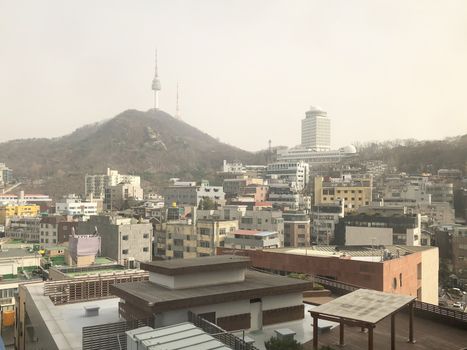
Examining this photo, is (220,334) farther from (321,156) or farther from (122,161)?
(122,161)

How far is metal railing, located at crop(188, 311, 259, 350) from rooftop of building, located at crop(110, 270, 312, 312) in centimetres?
46

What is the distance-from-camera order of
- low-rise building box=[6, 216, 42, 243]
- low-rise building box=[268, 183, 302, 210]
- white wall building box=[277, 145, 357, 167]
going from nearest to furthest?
1. low-rise building box=[6, 216, 42, 243]
2. low-rise building box=[268, 183, 302, 210]
3. white wall building box=[277, 145, 357, 167]

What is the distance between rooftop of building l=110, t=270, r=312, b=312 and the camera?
14359mm

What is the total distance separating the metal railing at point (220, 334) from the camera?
40.0ft

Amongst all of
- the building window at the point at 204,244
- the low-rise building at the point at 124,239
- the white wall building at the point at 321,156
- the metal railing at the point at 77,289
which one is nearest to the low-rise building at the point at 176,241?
the building window at the point at 204,244

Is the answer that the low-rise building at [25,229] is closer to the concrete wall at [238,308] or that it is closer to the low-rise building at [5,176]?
the concrete wall at [238,308]

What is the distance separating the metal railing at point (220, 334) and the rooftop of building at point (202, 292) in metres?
0.46

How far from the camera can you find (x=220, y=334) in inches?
505

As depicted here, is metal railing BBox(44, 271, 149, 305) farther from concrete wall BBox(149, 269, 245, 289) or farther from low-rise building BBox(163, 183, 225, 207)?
low-rise building BBox(163, 183, 225, 207)

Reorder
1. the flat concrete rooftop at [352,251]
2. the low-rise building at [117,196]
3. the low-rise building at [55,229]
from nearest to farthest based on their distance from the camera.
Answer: the flat concrete rooftop at [352,251]
the low-rise building at [55,229]
the low-rise building at [117,196]

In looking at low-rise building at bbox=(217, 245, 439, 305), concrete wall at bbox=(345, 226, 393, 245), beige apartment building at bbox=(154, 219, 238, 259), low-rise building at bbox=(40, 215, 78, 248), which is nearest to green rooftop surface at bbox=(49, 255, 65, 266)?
beige apartment building at bbox=(154, 219, 238, 259)

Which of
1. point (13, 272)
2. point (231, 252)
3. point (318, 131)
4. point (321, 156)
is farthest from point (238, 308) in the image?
point (318, 131)

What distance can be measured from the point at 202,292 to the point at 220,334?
2.69m

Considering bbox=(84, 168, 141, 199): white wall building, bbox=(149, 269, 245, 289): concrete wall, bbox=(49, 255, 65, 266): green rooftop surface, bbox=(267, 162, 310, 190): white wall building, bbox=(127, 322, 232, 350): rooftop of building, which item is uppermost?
bbox=(267, 162, 310, 190): white wall building
